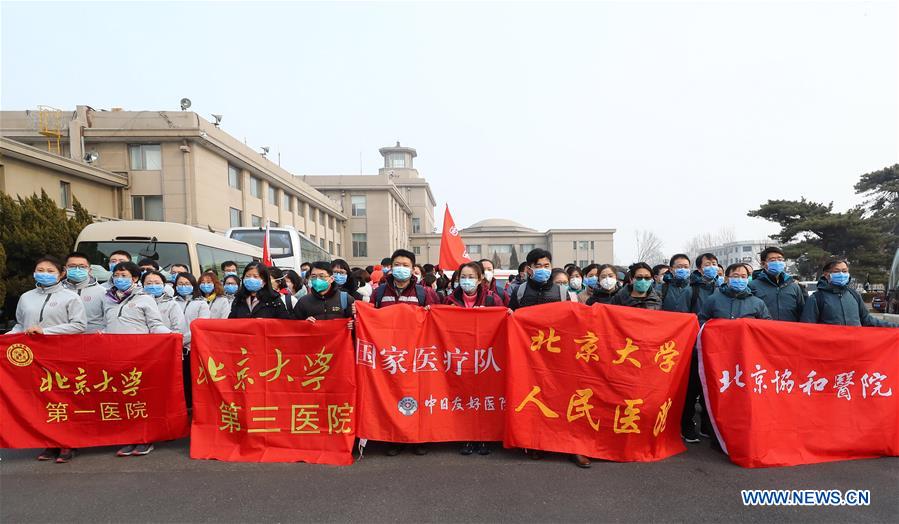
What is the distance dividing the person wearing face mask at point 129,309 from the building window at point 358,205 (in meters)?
43.9

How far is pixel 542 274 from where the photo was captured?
16.2ft

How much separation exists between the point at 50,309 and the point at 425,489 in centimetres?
371

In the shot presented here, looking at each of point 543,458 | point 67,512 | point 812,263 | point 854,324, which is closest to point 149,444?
point 67,512

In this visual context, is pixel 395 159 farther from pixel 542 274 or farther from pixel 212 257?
pixel 542 274

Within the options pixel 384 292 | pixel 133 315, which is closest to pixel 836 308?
pixel 384 292

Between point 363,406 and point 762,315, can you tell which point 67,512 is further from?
point 762,315

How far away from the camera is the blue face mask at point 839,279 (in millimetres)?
4629

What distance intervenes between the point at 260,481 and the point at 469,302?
235cm

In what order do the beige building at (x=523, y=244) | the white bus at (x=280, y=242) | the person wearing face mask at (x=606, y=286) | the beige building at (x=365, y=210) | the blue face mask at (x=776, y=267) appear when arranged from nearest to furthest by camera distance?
the blue face mask at (x=776, y=267) → the person wearing face mask at (x=606, y=286) → the white bus at (x=280, y=242) → the beige building at (x=365, y=210) → the beige building at (x=523, y=244)

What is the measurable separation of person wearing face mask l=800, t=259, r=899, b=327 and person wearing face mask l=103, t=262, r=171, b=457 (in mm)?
6303

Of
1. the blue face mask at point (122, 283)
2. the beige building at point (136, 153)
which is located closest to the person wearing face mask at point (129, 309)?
the blue face mask at point (122, 283)

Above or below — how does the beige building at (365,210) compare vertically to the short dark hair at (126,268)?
above

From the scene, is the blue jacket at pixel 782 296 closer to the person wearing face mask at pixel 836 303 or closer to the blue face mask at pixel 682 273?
the person wearing face mask at pixel 836 303

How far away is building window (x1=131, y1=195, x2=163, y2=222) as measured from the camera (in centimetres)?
2238
